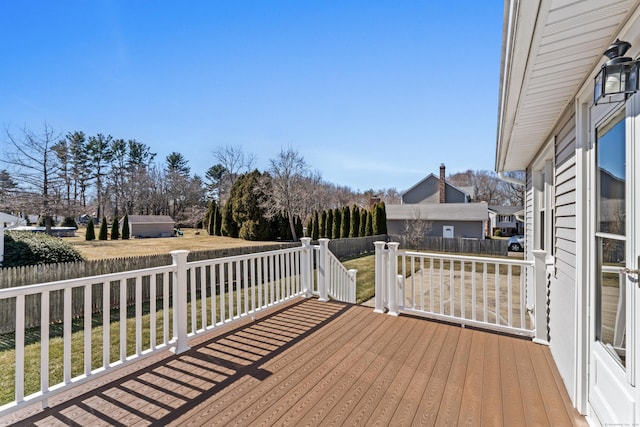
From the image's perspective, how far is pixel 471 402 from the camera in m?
2.19

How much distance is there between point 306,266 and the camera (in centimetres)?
486

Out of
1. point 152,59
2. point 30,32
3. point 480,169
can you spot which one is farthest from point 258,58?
point 480,169

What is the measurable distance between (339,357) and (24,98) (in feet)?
82.0

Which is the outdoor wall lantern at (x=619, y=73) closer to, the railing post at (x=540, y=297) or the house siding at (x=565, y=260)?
the house siding at (x=565, y=260)

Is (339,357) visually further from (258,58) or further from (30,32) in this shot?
(30,32)

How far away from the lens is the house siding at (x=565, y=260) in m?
2.23

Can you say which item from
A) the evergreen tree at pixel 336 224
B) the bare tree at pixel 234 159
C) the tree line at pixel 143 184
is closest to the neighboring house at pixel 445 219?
the evergreen tree at pixel 336 224

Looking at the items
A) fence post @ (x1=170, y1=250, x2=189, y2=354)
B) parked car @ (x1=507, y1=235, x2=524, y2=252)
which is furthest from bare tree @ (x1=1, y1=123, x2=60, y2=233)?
parked car @ (x1=507, y1=235, x2=524, y2=252)

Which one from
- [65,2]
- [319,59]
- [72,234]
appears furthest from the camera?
[72,234]

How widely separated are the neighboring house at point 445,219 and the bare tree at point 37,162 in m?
23.8

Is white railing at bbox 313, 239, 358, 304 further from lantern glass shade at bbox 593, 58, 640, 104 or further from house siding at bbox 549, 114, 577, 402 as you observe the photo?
lantern glass shade at bbox 593, 58, 640, 104

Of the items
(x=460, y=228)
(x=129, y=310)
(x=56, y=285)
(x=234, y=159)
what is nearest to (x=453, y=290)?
(x=56, y=285)

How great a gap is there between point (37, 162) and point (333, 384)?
86.8 ft

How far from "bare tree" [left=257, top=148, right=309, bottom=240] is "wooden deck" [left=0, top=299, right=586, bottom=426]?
661 inches
